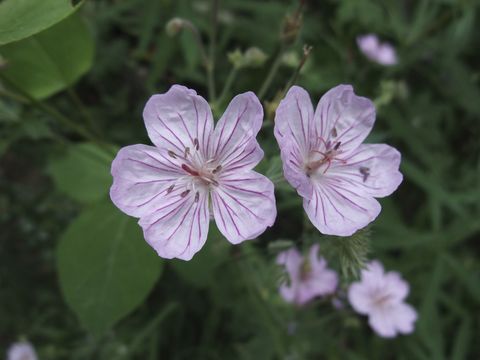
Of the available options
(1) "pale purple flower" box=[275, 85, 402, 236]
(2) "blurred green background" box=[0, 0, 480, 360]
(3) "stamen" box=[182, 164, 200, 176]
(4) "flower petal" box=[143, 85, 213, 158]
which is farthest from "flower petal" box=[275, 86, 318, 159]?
(2) "blurred green background" box=[0, 0, 480, 360]

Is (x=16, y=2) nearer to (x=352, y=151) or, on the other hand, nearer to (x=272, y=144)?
(x=352, y=151)

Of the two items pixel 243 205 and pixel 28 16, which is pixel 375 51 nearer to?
pixel 243 205

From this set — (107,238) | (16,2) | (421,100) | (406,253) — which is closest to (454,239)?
(406,253)

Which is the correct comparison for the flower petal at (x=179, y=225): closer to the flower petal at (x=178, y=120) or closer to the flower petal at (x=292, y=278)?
the flower petal at (x=178, y=120)

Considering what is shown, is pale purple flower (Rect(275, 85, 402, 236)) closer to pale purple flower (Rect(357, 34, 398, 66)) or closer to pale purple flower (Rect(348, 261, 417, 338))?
pale purple flower (Rect(348, 261, 417, 338))

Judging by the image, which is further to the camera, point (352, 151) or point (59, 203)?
point (59, 203)

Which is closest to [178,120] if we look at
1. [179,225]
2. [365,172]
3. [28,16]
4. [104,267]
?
[179,225]
